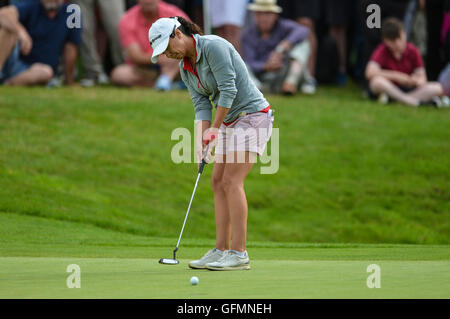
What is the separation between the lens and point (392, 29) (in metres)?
13.6

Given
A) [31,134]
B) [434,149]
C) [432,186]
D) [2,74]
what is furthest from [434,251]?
[2,74]

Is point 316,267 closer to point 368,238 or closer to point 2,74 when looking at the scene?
point 368,238

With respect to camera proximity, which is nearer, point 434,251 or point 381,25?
point 434,251

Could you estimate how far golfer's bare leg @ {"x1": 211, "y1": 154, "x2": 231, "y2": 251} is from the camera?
595 centimetres

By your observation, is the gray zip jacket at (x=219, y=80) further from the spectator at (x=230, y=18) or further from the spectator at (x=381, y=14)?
the spectator at (x=381, y=14)

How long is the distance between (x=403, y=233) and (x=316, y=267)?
522 centimetres

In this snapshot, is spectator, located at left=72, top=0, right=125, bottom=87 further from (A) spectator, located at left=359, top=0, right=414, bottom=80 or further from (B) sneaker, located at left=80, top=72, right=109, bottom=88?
(A) spectator, located at left=359, top=0, right=414, bottom=80

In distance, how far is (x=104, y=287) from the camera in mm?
4613

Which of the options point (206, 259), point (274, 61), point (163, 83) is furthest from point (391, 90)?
Answer: point (206, 259)

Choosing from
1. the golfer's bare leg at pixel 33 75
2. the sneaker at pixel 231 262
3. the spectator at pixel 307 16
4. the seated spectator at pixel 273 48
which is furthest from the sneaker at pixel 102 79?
the sneaker at pixel 231 262

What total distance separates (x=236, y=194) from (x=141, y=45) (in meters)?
8.56

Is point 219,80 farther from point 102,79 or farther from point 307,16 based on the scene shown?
point 102,79

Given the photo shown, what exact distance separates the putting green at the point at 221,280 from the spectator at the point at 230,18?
8719mm

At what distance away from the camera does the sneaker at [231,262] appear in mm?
5734
